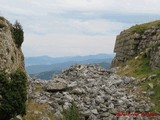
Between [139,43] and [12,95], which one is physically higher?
[139,43]

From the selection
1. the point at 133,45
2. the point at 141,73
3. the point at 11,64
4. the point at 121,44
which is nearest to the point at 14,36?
the point at 11,64

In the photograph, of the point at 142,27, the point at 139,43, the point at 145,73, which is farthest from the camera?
the point at 142,27

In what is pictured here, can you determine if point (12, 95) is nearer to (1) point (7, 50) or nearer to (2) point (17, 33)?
Result: (1) point (7, 50)

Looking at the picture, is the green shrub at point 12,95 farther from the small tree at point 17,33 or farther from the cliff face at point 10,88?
the small tree at point 17,33

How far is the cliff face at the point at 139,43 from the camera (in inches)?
3278

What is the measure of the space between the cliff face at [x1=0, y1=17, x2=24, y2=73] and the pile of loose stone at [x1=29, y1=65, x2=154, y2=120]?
24.9 ft

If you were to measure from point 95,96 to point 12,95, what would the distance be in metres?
20.8

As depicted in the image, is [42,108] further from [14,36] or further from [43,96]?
[14,36]

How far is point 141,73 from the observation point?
80.2 metres

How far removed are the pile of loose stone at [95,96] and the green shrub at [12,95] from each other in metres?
11.9

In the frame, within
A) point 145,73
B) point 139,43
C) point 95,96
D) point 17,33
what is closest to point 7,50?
point 17,33

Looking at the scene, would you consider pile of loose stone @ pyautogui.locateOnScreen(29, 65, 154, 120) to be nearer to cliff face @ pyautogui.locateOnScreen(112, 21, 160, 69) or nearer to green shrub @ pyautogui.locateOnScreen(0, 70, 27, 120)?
cliff face @ pyautogui.locateOnScreen(112, 21, 160, 69)

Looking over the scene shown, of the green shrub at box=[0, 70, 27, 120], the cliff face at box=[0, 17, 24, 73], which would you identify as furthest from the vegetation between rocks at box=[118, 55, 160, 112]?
the green shrub at box=[0, 70, 27, 120]

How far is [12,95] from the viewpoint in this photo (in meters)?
43.7
